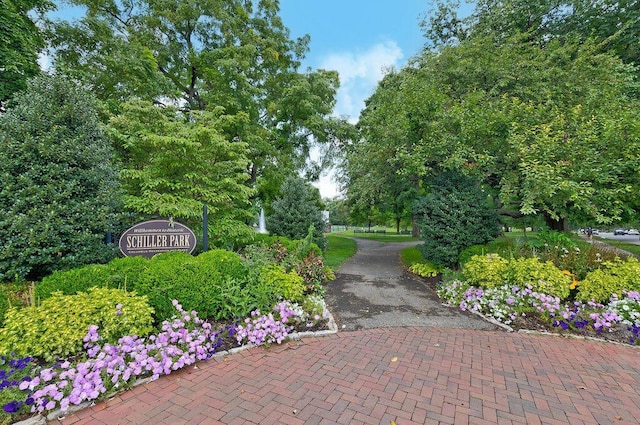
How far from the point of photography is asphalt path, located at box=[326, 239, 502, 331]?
4328mm

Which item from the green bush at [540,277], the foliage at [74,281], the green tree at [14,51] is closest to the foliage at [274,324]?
the foliage at [74,281]

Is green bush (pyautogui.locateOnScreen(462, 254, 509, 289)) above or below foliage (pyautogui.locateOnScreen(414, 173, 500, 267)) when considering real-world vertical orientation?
below

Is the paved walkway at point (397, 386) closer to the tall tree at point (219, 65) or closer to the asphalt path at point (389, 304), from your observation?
the asphalt path at point (389, 304)

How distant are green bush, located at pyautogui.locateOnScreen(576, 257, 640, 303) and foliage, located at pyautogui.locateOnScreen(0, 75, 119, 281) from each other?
763 cm

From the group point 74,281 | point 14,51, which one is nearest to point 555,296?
point 74,281

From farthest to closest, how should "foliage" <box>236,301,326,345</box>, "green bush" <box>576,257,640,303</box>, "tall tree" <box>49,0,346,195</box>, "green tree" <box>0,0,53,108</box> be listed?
"tall tree" <box>49,0,346,195</box>, "green tree" <box>0,0,53,108</box>, "green bush" <box>576,257,640,303</box>, "foliage" <box>236,301,326,345</box>

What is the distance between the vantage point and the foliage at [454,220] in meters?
6.60

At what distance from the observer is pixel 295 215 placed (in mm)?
9320

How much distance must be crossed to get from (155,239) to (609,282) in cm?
756

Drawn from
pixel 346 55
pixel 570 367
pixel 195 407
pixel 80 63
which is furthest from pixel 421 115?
pixel 80 63

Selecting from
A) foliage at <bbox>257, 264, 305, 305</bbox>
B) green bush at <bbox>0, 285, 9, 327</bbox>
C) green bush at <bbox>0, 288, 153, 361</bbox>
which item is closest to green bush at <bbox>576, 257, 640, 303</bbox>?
foliage at <bbox>257, 264, 305, 305</bbox>

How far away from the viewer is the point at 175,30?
12164mm

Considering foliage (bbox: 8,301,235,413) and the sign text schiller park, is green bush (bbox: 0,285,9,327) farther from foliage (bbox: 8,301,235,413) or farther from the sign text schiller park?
the sign text schiller park

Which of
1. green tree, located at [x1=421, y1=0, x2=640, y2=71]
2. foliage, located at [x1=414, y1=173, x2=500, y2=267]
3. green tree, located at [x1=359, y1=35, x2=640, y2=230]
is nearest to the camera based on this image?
green tree, located at [x1=359, y1=35, x2=640, y2=230]
